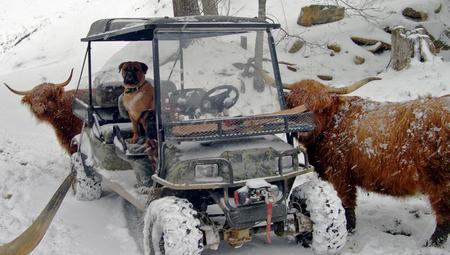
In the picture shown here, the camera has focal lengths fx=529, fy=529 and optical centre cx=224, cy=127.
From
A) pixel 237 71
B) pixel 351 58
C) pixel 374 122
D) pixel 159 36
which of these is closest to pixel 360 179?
pixel 374 122

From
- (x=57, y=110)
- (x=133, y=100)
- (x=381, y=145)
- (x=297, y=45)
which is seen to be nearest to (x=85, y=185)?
(x=133, y=100)

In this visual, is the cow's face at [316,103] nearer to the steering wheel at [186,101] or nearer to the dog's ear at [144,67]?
the steering wheel at [186,101]

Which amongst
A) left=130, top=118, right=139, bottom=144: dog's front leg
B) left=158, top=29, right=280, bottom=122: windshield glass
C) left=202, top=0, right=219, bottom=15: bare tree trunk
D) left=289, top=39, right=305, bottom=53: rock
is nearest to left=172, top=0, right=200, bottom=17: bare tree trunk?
left=202, top=0, right=219, bottom=15: bare tree trunk

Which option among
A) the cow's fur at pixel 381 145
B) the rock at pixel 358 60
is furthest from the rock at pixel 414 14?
the cow's fur at pixel 381 145

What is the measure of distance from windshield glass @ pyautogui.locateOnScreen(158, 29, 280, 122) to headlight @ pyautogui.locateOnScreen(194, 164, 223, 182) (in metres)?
0.53

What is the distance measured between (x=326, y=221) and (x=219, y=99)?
143 cm

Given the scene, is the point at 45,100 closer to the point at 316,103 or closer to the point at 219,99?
the point at 219,99

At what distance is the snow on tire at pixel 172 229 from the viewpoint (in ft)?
13.0

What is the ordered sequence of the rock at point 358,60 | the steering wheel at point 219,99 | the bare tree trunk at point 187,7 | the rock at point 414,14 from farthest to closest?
the rock at point 414,14, the rock at point 358,60, the bare tree trunk at point 187,7, the steering wheel at point 219,99

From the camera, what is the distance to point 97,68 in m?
7.46

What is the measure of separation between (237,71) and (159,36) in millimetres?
848

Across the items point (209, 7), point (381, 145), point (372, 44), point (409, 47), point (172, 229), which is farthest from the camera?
point (372, 44)

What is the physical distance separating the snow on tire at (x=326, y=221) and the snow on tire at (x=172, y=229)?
1065mm

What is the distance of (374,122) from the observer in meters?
5.24
